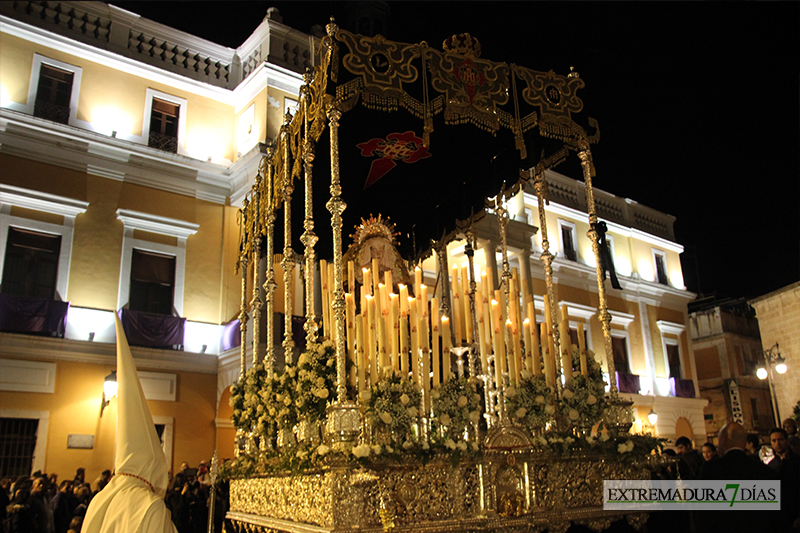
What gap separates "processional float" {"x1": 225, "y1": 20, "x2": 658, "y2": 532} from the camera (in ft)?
15.7

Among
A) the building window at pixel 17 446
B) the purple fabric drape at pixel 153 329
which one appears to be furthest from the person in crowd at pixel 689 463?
the building window at pixel 17 446

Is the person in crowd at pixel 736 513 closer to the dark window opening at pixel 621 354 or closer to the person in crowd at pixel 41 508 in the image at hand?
the person in crowd at pixel 41 508

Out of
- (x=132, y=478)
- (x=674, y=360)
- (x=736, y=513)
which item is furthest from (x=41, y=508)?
(x=674, y=360)

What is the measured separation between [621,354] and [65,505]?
17797 mm

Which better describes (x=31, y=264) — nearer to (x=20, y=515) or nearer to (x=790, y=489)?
(x=20, y=515)

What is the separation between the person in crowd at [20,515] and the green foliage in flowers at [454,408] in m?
4.71

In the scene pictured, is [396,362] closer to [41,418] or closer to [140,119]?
[41,418]

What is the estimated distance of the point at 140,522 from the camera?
346 cm

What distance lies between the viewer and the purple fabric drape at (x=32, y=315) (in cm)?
1075

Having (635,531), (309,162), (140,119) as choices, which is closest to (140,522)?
(309,162)

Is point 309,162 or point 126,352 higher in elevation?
point 309,162

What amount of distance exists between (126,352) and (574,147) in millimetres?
4956

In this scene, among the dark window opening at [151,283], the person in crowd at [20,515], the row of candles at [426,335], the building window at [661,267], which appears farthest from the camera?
the building window at [661,267]

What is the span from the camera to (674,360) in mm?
23141
